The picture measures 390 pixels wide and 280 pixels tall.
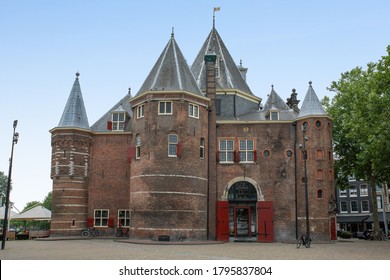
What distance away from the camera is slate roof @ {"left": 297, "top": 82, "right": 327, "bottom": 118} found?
33781mm

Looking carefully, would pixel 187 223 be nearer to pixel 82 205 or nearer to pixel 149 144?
pixel 149 144

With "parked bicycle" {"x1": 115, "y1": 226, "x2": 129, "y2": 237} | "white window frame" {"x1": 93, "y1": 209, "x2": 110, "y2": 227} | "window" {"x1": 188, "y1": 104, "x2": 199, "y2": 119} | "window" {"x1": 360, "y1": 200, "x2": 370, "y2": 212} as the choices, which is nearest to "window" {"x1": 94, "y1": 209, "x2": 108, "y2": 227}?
"white window frame" {"x1": 93, "y1": 209, "x2": 110, "y2": 227}

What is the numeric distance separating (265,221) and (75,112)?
18756 millimetres

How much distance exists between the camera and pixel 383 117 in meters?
26.1

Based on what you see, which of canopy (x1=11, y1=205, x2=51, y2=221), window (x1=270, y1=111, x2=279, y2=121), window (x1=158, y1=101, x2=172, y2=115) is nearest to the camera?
window (x1=158, y1=101, x2=172, y2=115)

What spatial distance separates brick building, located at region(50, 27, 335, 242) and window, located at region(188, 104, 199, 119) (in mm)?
108

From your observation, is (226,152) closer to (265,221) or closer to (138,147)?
(265,221)

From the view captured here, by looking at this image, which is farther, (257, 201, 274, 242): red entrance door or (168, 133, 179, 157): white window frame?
(257, 201, 274, 242): red entrance door

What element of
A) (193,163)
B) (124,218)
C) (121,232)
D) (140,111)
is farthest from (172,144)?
(121,232)

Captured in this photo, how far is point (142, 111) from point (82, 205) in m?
10.2

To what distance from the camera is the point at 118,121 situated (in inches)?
1490

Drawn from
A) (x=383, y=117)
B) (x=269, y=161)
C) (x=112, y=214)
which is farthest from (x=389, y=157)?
(x=112, y=214)

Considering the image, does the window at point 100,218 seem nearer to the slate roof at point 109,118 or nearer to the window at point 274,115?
the slate roof at point 109,118

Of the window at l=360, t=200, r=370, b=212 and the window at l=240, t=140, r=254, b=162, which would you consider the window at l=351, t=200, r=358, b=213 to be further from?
the window at l=240, t=140, r=254, b=162
